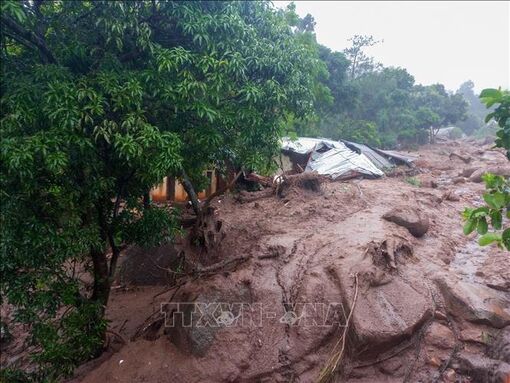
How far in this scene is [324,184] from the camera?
1004 cm

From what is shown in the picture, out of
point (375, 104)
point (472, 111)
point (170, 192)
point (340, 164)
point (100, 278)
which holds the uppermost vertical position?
point (472, 111)

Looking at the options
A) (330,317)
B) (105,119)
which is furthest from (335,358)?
(105,119)

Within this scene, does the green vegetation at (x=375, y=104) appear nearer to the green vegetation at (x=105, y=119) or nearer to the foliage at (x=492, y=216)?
the green vegetation at (x=105, y=119)

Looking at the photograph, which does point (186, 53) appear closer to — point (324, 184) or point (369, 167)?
point (324, 184)

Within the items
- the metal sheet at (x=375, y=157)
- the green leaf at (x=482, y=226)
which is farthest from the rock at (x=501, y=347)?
the metal sheet at (x=375, y=157)

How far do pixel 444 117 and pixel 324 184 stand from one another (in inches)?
984

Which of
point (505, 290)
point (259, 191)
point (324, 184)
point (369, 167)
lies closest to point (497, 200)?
point (505, 290)

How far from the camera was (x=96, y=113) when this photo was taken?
396 centimetres

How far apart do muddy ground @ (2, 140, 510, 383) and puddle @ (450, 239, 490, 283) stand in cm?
3

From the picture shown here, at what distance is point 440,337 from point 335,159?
9.61 meters

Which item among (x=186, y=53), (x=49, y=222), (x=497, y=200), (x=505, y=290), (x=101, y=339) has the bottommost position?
(x=101, y=339)

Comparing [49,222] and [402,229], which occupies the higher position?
[49,222]

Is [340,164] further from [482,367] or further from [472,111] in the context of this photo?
[472,111]

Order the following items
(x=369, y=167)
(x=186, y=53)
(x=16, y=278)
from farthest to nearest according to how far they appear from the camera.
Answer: (x=369, y=167) → (x=186, y=53) → (x=16, y=278)
